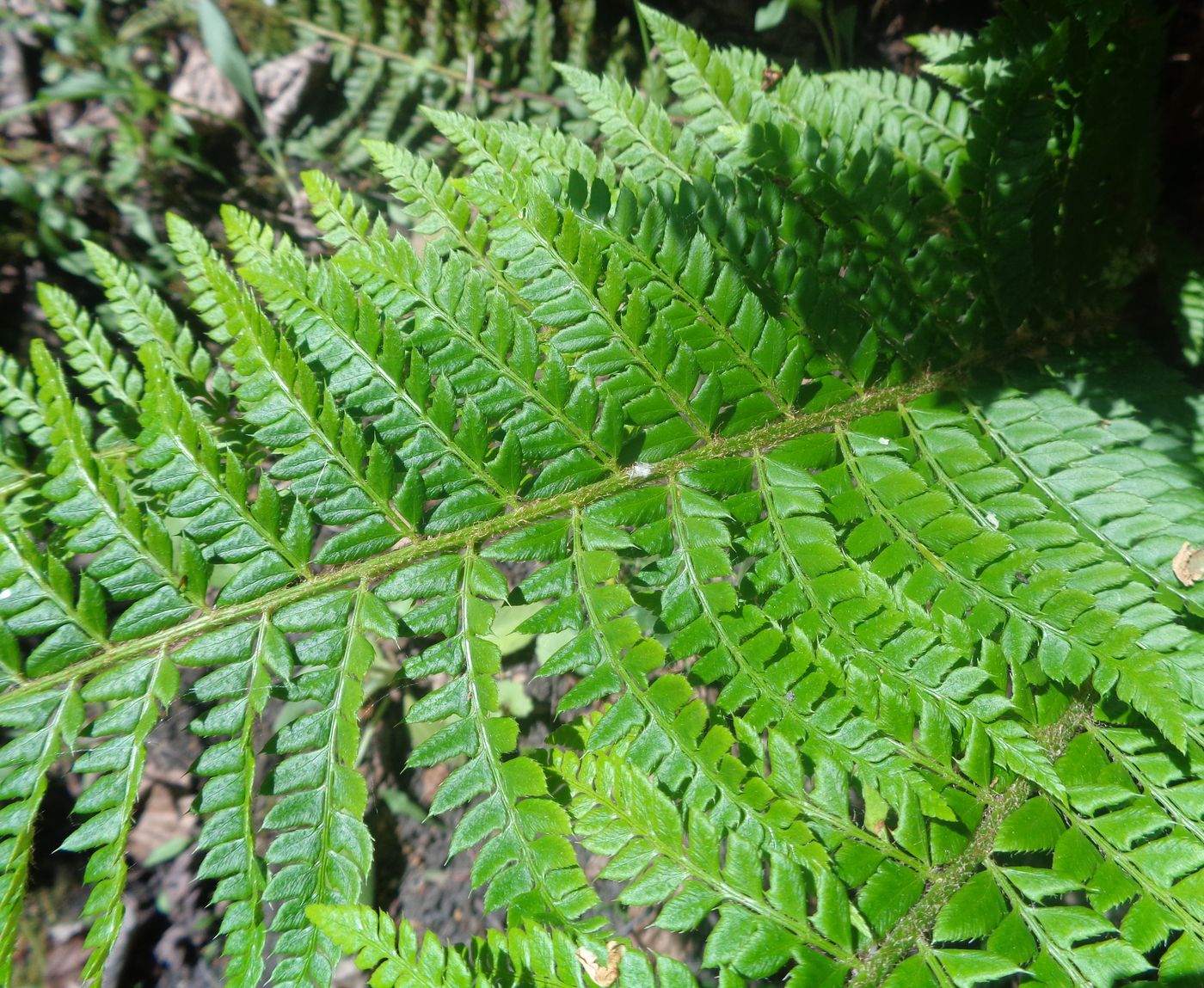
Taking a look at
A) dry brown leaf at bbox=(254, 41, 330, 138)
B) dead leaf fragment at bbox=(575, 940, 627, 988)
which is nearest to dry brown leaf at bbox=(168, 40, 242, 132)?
dry brown leaf at bbox=(254, 41, 330, 138)

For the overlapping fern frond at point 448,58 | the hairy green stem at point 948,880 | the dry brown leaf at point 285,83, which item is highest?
the overlapping fern frond at point 448,58

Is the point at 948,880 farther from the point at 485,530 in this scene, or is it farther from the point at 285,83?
the point at 285,83

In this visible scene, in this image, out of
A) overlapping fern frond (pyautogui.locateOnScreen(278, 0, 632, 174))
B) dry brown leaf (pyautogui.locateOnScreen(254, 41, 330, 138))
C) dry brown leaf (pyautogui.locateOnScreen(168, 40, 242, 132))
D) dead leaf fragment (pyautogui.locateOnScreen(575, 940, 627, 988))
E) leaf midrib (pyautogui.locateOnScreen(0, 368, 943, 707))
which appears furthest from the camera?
dry brown leaf (pyautogui.locateOnScreen(168, 40, 242, 132))

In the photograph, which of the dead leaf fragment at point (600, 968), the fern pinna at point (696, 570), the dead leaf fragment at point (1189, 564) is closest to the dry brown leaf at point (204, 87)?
the fern pinna at point (696, 570)

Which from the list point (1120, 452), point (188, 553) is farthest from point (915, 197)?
point (188, 553)

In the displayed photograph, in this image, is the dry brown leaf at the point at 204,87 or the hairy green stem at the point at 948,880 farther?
the dry brown leaf at the point at 204,87

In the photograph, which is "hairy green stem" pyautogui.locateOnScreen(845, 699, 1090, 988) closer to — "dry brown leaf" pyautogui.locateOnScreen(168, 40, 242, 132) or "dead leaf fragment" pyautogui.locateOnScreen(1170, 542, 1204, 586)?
"dead leaf fragment" pyautogui.locateOnScreen(1170, 542, 1204, 586)

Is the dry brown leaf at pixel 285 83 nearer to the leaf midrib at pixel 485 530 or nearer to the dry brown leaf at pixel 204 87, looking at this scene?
the dry brown leaf at pixel 204 87

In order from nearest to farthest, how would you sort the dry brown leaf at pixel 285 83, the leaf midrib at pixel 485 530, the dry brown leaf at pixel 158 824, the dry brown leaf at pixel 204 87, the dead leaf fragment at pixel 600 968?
the dead leaf fragment at pixel 600 968 < the leaf midrib at pixel 485 530 < the dry brown leaf at pixel 158 824 < the dry brown leaf at pixel 285 83 < the dry brown leaf at pixel 204 87

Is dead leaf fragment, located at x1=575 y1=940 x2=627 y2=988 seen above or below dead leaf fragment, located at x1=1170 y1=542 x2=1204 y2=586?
below

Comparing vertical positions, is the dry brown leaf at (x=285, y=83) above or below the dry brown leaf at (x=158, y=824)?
above
